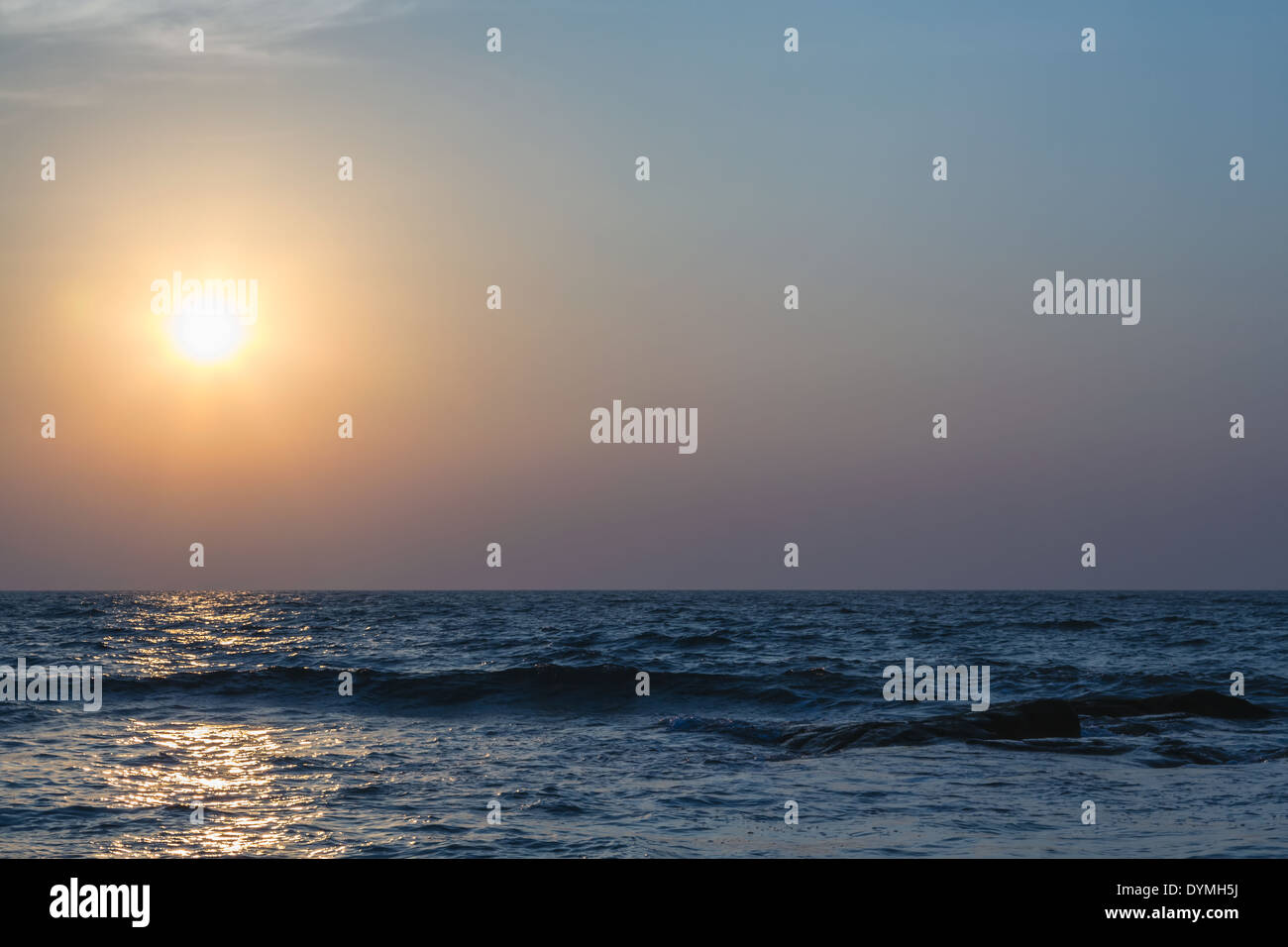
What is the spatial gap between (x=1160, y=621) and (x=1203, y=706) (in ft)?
142

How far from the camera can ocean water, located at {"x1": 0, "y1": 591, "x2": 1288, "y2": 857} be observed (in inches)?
490

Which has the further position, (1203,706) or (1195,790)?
(1203,706)

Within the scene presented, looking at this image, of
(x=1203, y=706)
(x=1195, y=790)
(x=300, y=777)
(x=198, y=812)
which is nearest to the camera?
(x=198, y=812)

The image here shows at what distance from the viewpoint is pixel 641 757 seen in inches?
727

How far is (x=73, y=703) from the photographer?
24859 millimetres

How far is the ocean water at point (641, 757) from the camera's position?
1245 centimetres

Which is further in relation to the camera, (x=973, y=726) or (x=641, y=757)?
(x=973, y=726)

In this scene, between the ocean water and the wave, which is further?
the wave

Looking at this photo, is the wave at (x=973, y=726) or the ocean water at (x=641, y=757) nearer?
the ocean water at (x=641, y=757)
